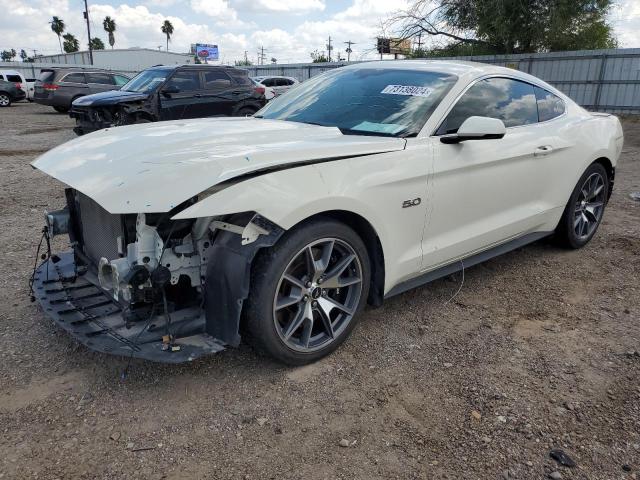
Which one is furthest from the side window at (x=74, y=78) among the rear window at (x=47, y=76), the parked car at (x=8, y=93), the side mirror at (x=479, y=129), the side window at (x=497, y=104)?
the side mirror at (x=479, y=129)

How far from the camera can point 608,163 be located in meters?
4.98

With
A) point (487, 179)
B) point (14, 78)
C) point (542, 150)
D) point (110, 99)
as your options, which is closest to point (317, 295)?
point (487, 179)

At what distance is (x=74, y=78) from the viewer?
20188mm

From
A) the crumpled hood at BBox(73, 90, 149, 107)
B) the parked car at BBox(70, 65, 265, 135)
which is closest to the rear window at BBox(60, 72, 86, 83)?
the parked car at BBox(70, 65, 265, 135)

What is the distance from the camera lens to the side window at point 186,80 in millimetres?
11602

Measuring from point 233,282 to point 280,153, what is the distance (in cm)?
69

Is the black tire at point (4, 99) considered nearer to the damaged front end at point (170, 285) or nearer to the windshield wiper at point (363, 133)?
the damaged front end at point (170, 285)

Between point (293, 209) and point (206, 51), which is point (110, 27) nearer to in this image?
point (206, 51)

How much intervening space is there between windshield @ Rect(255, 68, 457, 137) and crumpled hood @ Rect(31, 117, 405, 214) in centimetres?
22

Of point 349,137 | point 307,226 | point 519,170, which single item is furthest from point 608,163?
point 307,226

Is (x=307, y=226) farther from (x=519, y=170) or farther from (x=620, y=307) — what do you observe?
(x=620, y=307)

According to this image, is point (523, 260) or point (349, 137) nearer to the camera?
point (349, 137)

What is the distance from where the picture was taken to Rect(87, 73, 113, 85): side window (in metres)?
20.4

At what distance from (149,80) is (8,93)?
18115 millimetres
